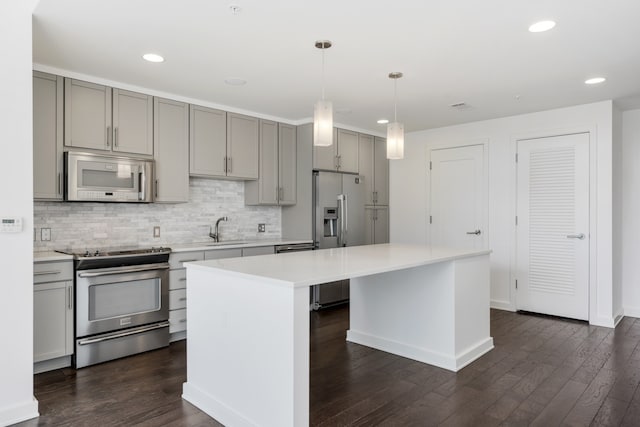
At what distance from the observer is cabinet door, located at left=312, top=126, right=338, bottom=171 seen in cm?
512

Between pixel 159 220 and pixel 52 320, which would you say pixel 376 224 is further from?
pixel 52 320

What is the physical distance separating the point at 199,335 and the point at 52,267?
1.37 m

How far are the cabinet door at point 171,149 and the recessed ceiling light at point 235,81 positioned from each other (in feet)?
2.36

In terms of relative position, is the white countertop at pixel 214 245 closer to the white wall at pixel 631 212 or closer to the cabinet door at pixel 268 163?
the cabinet door at pixel 268 163

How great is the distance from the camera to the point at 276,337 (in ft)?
6.91

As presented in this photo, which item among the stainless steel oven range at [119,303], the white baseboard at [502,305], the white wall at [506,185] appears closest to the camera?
the stainless steel oven range at [119,303]

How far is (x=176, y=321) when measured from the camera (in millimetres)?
3842

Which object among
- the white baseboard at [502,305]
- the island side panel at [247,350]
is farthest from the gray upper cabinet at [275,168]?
the white baseboard at [502,305]

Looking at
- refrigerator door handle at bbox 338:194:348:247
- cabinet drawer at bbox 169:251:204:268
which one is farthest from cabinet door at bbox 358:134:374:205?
cabinet drawer at bbox 169:251:204:268

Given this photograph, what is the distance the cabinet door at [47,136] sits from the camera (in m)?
3.28

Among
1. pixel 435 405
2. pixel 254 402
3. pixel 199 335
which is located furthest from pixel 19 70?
pixel 435 405

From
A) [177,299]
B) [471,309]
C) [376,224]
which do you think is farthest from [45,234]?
[376,224]

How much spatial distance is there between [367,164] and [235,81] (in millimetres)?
2643

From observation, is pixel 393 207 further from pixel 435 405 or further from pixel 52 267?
pixel 52 267
